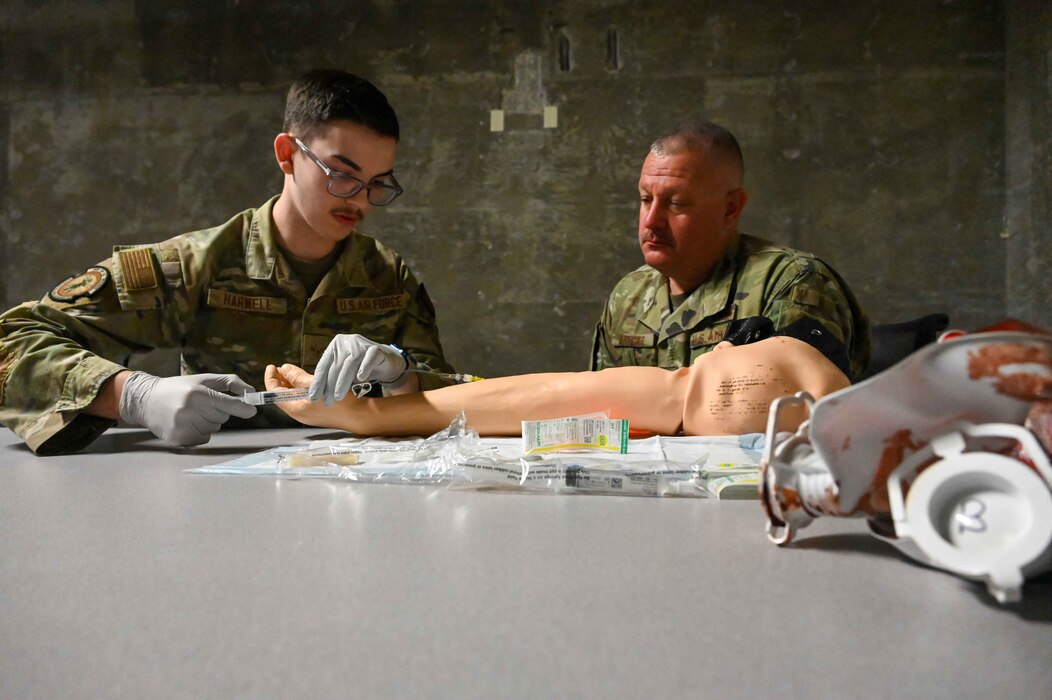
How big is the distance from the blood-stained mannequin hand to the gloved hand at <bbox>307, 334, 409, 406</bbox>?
0.17 feet

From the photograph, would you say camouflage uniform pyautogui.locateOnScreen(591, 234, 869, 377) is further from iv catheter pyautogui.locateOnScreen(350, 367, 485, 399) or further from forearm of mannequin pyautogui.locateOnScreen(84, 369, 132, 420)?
forearm of mannequin pyautogui.locateOnScreen(84, 369, 132, 420)

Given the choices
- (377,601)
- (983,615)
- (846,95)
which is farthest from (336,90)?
(846,95)

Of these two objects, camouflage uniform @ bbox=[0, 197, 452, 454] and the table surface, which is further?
camouflage uniform @ bbox=[0, 197, 452, 454]

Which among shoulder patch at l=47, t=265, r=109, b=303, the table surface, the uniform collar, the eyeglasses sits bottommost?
the table surface

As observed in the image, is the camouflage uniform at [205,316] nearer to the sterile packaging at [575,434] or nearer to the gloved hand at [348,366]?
the gloved hand at [348,366]

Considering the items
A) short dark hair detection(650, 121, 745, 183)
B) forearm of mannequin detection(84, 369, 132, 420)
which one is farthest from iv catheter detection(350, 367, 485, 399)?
short dark hair detection(650, 121, 745, 183)

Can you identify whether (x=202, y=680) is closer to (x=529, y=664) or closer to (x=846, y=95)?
(x=529, y=664)

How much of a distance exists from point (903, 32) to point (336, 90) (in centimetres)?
297

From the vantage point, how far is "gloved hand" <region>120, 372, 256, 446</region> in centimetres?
160

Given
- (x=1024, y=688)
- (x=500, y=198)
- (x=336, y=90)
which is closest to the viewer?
(x=1024, y=688)

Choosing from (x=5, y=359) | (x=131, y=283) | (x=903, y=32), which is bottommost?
(x=5, y=359)

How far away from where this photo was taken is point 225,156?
4.22 m

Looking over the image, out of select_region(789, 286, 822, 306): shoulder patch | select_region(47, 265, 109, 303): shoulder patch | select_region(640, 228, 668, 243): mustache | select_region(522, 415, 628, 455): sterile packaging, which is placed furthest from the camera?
select_region(640, 228, 668, 243): mustache

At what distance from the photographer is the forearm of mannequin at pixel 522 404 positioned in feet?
4.99
